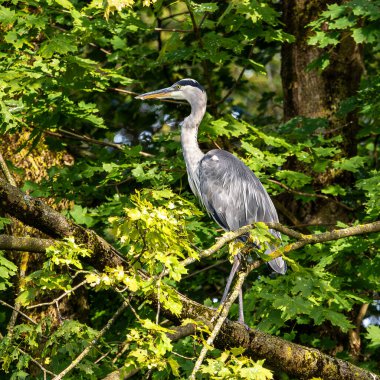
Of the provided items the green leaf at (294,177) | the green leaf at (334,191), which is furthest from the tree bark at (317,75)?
the green leaf at (294,177)

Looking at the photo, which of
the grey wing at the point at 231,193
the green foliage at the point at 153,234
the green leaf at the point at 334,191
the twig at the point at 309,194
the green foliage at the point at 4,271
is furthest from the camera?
the green leaf at the point at 334,191

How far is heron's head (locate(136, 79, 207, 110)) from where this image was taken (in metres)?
6.76

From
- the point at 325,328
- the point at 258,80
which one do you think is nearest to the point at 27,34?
the point at 325,328

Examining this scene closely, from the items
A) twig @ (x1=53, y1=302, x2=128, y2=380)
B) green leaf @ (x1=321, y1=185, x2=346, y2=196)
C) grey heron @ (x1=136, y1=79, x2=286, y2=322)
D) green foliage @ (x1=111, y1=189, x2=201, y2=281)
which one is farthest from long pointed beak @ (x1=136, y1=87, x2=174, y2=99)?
green foliage @ (x1=111, y1=189, x2=201, y2=281)

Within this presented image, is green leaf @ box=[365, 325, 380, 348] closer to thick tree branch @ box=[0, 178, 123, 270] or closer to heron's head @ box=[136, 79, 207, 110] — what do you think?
thick tree branch @ box=[0, 178, 123, 270]

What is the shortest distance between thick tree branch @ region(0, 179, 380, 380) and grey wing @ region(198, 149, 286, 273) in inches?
67.0

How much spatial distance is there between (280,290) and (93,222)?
1.90 m

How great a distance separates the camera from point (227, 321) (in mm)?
4441

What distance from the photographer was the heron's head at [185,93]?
6.76 meters

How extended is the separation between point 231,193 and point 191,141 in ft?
1.94

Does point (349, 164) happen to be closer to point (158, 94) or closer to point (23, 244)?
point (158, 94)

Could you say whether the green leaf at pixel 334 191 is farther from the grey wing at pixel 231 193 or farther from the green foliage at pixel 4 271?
the green foliage at pixel 4 271

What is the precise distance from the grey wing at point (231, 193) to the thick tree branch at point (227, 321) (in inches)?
67.0

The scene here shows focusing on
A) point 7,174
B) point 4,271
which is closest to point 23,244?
point 7,174
